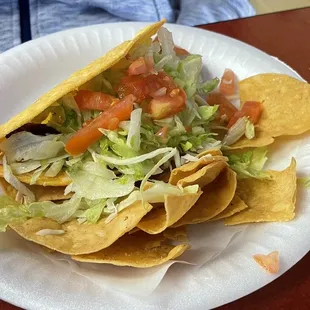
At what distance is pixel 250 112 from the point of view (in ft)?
4.91

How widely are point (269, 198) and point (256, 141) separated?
0.62 ft

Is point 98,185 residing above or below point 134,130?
below

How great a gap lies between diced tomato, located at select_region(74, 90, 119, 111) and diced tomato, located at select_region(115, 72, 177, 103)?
0.03m

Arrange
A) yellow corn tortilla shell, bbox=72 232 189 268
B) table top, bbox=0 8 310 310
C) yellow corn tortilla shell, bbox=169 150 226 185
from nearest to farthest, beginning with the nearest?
1. yellow corn tortilla shell, bbox=72 232 189 268
2. yellow corn tortilla shell, bbox=169 150 226 185
3. table top, bbox=0 8 310 310

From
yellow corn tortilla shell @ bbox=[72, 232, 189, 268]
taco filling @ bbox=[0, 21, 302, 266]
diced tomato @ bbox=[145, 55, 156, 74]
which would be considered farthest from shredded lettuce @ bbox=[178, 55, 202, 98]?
yellow corn tortilla shell @ bbox=[72, 232, 189, 268]

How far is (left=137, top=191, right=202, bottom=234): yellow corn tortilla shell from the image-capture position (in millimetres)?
1072

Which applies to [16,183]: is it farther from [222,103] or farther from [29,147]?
[222,103]

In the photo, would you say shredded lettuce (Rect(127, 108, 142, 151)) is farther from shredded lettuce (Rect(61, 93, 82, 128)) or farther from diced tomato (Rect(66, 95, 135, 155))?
shredded lettuce (Rect(61, 93, 82, 128))

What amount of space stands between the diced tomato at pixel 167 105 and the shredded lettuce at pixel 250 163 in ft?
0.62

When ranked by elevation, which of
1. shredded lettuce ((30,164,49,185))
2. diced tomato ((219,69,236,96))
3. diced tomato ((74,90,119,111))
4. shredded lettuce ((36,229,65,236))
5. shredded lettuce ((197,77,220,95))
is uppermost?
diced tomato ((74,90,119,111))

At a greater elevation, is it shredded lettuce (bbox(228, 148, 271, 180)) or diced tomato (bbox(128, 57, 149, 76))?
diced tomato (bbox(128, 57, 149, 76))

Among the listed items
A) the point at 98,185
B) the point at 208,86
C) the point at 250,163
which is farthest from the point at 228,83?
the point at 98,185

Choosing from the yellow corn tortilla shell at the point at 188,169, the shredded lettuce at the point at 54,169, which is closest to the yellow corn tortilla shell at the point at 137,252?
the yellow corn tortilla shell at the point at 188,169

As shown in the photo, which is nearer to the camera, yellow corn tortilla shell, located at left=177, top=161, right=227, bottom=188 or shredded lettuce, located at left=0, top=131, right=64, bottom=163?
yellow corn tortilla shell, located at left=177, top=161, right=227, bottom=188
